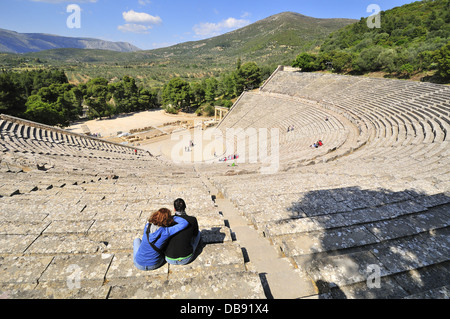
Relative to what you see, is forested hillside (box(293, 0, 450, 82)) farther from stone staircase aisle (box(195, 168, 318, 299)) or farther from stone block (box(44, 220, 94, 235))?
stone block (box(44, 220, 94, 235))

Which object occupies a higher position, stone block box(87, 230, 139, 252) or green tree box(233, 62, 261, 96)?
green tree box(233, 62, 261, 96)

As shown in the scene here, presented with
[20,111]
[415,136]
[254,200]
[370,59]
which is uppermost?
[370,59]

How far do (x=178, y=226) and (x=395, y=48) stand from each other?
1922 inches

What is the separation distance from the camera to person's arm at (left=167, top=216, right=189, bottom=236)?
2.90m

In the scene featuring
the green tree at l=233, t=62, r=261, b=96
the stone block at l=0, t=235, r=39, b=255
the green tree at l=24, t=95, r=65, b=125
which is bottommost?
the stone block at l=0, t=235, r=39, b=255

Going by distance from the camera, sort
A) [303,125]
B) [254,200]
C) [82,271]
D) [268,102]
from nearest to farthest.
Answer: [82,271] → [254,200] → [303,125] → [268,102]

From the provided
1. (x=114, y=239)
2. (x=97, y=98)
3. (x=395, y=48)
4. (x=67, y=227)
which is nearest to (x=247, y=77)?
(x=395, y=48)

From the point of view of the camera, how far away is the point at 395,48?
36156 mm

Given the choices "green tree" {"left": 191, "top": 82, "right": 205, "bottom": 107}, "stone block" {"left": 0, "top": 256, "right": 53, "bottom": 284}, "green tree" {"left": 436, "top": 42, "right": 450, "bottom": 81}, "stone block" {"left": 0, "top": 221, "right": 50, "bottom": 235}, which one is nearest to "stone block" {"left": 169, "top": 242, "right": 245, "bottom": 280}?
"stone block" {"left": 0, "top": 256, "right": 53, "bottom": 284}

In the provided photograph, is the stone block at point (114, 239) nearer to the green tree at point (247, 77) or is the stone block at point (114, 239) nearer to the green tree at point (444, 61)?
the green tree at point (444, 61)
